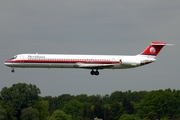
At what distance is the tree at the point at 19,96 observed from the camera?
142 m

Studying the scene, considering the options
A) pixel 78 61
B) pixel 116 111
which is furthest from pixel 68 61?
pixel 116 111

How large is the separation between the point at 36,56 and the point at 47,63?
6.43 ft

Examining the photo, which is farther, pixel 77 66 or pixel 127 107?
pixel 127 107

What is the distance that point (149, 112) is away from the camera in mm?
165375

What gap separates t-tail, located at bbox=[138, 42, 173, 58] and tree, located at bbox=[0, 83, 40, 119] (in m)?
45.9

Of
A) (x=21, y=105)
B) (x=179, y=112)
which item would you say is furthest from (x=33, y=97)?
(x=179, y=112)

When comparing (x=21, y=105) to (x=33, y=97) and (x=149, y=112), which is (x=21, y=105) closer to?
(x=33, y=97)

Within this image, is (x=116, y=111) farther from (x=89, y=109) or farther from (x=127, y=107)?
(x=89, y=109)

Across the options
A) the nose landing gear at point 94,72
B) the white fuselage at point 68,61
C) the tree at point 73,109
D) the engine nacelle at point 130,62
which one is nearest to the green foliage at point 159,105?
the tree at point 73,109

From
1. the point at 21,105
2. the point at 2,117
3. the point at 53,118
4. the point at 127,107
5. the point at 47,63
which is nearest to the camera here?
the point at 47,63

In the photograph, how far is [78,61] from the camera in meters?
97.1

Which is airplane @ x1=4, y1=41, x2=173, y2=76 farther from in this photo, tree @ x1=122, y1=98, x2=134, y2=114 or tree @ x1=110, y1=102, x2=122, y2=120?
tree @ x1=122, y1=98, x2=134, y2=114

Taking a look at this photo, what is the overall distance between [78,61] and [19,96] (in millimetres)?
48193

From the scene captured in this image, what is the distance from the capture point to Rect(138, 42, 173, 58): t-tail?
339 feet
